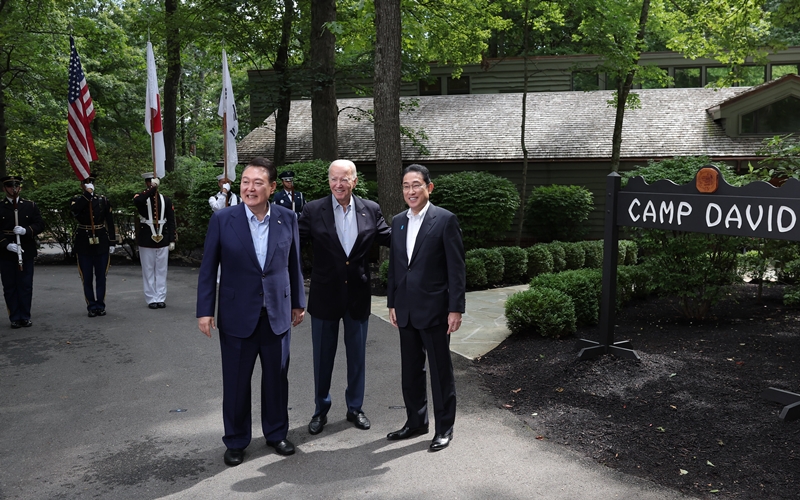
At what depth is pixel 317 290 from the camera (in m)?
5.65

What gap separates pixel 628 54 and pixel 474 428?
1233 cm

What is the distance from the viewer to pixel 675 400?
19.7ft

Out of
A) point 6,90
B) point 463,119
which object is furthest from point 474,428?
point 6,90

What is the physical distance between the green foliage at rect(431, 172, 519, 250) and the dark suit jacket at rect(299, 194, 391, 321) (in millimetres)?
10530

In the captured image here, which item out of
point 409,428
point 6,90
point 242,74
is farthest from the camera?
point 242,74

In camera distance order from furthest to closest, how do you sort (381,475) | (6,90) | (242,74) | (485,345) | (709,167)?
1. (242,74)
2. (6,90)
3. (485,345)
4. (709,167)
5. (381,475)

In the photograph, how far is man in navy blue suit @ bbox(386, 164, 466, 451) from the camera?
5.29 m

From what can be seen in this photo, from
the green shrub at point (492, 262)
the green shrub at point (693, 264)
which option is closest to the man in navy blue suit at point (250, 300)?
the green shrub at point (693, 264)

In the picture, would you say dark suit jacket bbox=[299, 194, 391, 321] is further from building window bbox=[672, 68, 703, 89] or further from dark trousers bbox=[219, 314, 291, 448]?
building window bbox=[672, 68, 703, 89]

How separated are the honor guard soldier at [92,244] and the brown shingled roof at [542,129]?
1090 centimetres

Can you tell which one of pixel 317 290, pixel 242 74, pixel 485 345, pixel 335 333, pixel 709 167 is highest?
pixel 242 74

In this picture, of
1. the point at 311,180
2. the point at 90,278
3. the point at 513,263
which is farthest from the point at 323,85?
the point at 90,278

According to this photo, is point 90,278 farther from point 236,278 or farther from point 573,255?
point 573,255

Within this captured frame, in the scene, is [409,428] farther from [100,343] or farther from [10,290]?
[10,290]
